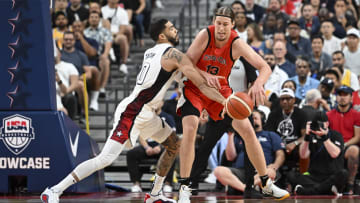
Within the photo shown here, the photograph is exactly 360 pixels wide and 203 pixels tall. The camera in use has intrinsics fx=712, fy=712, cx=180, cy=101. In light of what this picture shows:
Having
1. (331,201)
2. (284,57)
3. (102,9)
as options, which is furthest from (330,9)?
(331,201)

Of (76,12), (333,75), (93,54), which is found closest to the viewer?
(333,75)

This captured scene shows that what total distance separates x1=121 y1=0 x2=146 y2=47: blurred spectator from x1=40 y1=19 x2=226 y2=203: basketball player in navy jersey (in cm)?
802

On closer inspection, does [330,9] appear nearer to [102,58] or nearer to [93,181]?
[102,58]

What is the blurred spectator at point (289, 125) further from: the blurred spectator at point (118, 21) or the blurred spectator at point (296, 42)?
the blurred spectator at point (118, 21)

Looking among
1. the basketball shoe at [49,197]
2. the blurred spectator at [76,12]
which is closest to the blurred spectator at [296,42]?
the blurred spectator at [76,12]

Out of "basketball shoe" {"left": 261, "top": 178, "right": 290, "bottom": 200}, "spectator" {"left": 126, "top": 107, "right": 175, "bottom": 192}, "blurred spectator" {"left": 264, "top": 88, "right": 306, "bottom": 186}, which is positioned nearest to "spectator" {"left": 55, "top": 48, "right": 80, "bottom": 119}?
"spectator" {"left": 126, "top": 107, "right": 175, "bottom": 192}

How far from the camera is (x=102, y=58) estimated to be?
14641 mm

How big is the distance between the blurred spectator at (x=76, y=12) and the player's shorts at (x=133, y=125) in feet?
26.7

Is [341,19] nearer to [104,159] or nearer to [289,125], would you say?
[289,125]

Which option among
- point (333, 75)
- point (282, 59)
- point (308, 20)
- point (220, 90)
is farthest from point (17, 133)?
point (308, 20)

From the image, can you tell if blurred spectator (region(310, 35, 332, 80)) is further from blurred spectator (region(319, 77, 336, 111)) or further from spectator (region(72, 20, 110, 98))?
spectator (region(72, 20, 110, 98))

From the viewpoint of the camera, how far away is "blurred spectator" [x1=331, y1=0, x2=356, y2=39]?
605 inches

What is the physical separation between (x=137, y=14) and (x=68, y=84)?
3.76 meters

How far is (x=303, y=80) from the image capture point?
12922 millimetres
